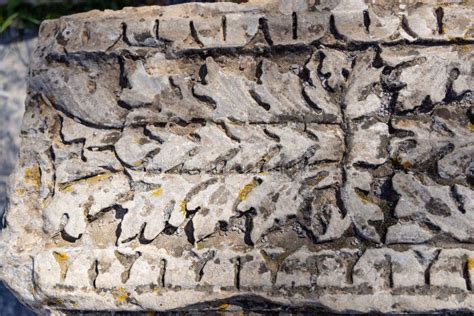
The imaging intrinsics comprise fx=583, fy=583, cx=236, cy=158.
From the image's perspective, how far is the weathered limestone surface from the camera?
4.73 ft

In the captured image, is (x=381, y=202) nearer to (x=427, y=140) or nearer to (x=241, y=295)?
(x=427, y=140)

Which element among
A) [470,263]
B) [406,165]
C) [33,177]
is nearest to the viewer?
[470,263]

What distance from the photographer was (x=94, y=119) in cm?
160

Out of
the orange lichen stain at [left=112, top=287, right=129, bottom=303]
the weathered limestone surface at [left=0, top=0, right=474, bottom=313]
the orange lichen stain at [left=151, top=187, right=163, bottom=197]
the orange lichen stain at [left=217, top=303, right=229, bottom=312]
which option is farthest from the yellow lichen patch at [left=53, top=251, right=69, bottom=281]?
the orange lichen stain at [left=217, top=303, right=229, bottom=312]

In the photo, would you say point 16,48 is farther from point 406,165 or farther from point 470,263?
point 470,263

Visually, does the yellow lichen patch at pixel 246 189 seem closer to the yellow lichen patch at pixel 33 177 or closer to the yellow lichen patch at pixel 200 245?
the yellow lichen patch at pixel 200 245

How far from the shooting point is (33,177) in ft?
5.27

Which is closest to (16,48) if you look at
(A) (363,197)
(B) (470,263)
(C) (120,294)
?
(C) (120,294)

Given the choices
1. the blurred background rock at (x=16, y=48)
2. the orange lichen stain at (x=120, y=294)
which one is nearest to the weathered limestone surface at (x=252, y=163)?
the orange lichen stain at (x=120, y=294)

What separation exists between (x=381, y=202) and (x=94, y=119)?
799 millimetres

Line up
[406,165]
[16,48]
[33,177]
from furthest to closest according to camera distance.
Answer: [16,48]
[33,177]
[406,165]

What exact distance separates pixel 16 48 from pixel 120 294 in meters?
1.48

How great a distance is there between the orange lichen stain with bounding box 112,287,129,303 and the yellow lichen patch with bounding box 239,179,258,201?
38 cm

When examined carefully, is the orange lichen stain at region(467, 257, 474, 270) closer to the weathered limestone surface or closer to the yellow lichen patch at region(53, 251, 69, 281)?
the weathered limestone surface
